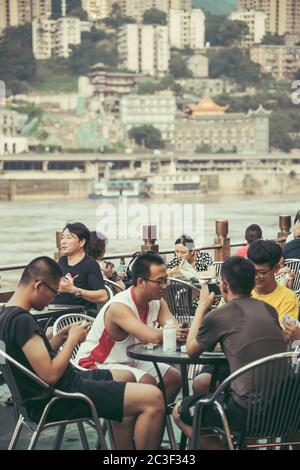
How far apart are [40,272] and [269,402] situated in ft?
1.81

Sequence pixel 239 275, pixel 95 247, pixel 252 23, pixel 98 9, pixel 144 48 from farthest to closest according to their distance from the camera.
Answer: pixel 98 9, pixel 252 23, pixel 144 48, pixel 95 247, pixel 239 275

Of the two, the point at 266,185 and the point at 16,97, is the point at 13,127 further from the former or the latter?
the point at 266,185

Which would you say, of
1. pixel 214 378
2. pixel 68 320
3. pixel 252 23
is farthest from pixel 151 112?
pixel 214 378

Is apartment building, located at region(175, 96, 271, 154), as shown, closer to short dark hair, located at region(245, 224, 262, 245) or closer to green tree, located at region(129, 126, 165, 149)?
green tree, located at region(129, 126, 165, 149)

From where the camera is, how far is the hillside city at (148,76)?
71.1 metres

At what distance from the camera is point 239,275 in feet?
6.95

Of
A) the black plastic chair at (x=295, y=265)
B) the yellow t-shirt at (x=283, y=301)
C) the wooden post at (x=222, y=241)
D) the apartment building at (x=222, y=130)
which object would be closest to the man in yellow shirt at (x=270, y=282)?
the yellow t-shirt at (x=283, y=301)

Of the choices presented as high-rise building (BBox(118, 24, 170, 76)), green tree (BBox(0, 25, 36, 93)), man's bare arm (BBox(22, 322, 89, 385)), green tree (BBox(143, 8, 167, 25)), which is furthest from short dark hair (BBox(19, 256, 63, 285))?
green tree (BBox(143, 8, 167, 25))

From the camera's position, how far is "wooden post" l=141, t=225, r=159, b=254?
20.4 feet

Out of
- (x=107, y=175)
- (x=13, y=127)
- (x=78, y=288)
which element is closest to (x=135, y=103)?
(x=13, y=127)

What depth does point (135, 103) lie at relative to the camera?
7506cm

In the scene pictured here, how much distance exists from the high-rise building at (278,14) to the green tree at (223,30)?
7.83 feet

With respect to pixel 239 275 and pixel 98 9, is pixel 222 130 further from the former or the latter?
pixel 239 275

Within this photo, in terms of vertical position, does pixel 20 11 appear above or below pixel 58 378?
above
